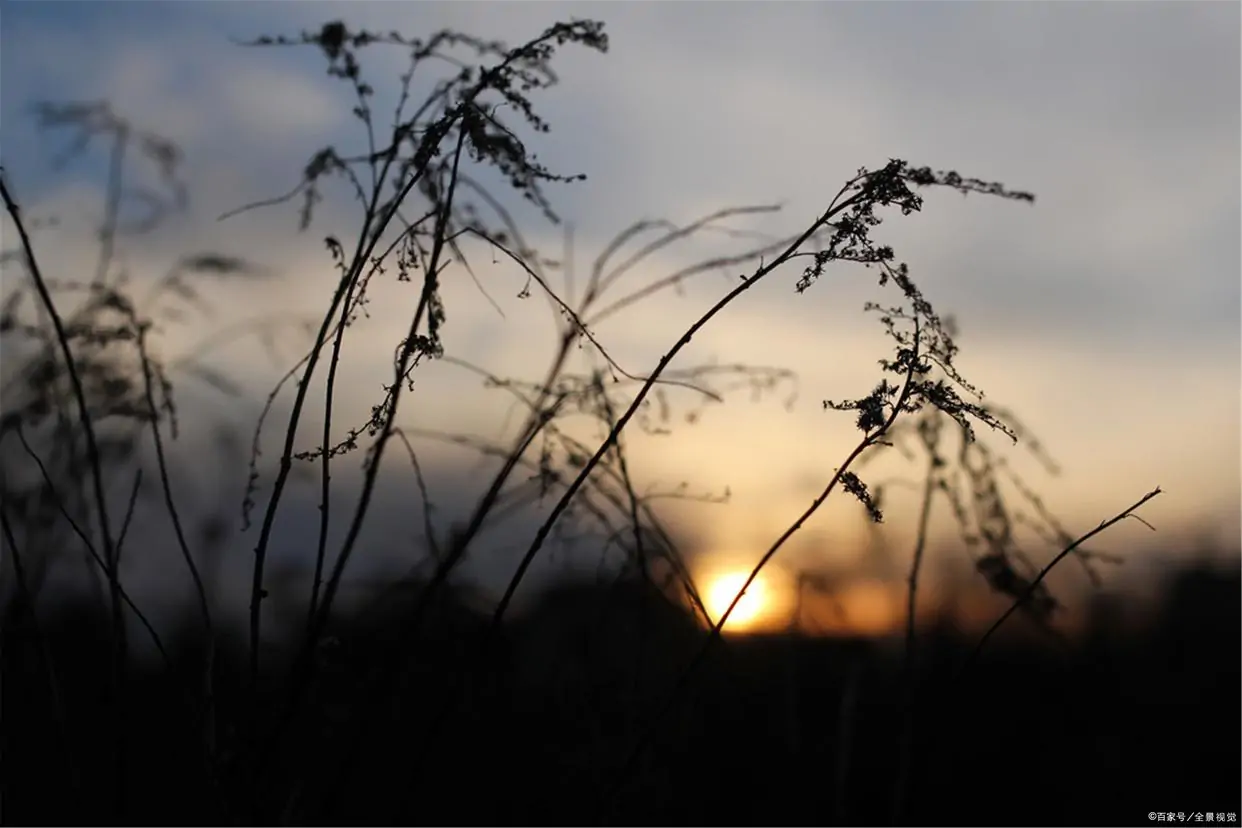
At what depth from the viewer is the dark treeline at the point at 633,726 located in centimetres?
178

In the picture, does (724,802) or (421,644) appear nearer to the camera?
(421,644)

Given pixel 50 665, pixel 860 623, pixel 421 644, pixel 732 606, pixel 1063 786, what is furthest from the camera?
pixel 1063 786

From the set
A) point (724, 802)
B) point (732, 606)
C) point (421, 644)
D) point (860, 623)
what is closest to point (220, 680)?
point (421, 644)

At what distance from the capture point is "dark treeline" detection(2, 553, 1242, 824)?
5.85 feet

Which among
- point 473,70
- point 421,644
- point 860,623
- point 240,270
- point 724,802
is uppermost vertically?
point 473,70

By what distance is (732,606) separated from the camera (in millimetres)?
1464

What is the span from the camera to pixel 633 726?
73.3 inches

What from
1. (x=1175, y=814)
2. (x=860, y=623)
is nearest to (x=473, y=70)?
(x=860, y=623)

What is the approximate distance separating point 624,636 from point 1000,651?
2.44 m

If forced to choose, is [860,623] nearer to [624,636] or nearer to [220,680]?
[624,636]

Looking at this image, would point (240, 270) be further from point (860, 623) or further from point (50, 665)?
point (860, 623)

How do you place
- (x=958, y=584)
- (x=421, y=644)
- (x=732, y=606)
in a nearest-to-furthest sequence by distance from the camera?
1. (x=732, y=606)
2. (x=421, y=644)
3. (x=958, y=584)

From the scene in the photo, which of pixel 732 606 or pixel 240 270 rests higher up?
pixel 240 270

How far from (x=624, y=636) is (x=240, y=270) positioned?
3.35 feet
